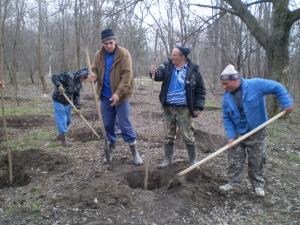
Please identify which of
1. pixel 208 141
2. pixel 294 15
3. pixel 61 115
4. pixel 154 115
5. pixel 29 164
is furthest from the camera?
pixel 154 115

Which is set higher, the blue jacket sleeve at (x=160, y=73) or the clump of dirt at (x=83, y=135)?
the blue jacket sleeve at (x=160, y=73)

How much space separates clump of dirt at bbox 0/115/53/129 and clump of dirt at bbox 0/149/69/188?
122 inches

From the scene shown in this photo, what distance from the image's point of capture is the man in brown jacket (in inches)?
192

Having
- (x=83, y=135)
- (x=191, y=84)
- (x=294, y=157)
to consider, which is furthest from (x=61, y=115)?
(x=294, y=157)

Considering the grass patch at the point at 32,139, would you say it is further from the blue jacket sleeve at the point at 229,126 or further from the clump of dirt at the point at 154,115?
the blue jacket sleeve at the point at 229,126

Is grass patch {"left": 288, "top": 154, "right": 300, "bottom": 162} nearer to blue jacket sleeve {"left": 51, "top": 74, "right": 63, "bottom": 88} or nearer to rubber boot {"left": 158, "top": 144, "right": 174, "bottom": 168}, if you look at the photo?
rubber boot {"left": 158, "top": 144, "right": 174, "bottom": 168}

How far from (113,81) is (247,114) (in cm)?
199

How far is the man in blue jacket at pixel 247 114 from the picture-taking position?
13.2 ft

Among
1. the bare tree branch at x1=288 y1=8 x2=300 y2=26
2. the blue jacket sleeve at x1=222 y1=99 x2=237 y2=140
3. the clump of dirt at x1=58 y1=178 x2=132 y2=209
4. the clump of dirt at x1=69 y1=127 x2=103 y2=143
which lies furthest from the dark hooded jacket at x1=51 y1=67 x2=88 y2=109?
the bare tree branch at x1=288 y1=8 x2=300 y2=26

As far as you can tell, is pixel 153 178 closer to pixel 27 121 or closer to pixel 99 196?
pixel 99 196

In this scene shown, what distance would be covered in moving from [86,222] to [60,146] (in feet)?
10.8

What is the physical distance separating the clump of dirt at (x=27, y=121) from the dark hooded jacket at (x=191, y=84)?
5367 mm

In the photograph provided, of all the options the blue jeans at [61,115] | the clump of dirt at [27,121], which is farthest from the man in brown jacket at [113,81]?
the clump of dirt at [27,121]

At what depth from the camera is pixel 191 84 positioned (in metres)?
4.70
